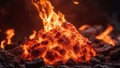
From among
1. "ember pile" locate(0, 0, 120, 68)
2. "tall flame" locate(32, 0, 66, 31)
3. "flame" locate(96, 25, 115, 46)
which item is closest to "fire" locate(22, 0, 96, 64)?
"ember pile" locate(0, 0, 120, 68)

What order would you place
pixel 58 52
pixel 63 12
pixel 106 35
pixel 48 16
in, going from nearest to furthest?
pixel 58 52 < pixel 48 16 < pixel 106 35 < pixel 63 12

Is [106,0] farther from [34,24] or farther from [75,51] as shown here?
[75,51]

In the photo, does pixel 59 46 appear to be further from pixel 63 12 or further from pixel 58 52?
pixel 63 12

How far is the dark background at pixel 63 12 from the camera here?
45.4ft

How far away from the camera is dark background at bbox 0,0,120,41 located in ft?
45.4

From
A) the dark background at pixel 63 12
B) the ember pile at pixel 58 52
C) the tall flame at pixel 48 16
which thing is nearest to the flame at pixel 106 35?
the dark background at pixel 63 12

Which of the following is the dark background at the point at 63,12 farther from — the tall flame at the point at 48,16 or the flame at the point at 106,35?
the tall flame at the point at 48,16

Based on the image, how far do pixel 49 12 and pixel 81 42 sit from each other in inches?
51.1

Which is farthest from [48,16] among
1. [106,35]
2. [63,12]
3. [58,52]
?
[63,12]

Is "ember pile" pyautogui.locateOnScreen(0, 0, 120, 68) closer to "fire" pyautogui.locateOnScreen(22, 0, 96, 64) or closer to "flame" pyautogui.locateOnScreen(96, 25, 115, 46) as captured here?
"fire" pyautogui.locateOnScreen(22, 0, 96, 64)

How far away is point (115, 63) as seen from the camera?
8430 mm

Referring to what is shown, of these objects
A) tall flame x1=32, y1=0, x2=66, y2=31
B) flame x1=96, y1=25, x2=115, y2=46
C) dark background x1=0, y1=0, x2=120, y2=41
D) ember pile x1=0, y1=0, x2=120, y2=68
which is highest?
dark background x1=0, y1=0, x2=120, y2=41

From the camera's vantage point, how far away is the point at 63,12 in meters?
14.6

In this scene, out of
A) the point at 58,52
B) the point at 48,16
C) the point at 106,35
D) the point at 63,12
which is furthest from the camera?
the point at 63,12
